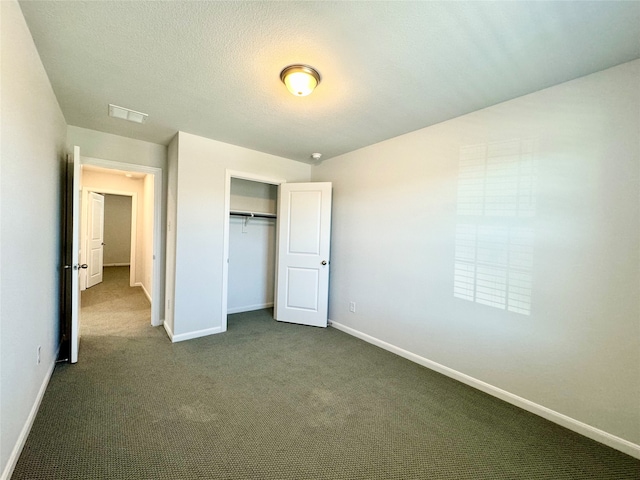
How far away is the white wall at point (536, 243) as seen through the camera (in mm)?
1729

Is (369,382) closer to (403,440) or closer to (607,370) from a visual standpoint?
(403,440)

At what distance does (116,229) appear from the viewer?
854 cm

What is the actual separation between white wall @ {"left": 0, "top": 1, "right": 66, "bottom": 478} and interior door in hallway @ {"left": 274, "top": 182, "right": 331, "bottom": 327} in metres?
2.42

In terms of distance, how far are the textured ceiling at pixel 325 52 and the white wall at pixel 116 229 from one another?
23.5 feet

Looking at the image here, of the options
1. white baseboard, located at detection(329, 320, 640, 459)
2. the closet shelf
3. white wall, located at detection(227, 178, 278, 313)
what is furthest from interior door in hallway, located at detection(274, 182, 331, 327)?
white baseboard, located at detection(329, 320, 640, 459)

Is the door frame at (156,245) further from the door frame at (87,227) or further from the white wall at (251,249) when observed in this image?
the door frame at (87,227)

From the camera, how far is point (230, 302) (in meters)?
4.23

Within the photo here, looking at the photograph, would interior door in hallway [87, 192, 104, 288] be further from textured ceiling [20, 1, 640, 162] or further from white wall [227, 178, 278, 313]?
textured ceiling [20, 1, 640, 162]

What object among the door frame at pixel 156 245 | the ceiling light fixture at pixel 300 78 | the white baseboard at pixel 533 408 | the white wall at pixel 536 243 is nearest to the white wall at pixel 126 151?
the door frame at pixel 156 245

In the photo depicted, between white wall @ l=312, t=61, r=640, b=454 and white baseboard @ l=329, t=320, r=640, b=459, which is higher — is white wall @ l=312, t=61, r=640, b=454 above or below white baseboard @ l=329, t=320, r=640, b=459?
above

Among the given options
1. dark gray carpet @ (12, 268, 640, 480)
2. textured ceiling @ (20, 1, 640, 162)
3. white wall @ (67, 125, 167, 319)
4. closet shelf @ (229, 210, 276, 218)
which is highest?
Answer: textured ceiling @ (20, 1, 640, 162)

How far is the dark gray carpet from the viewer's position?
1496mm

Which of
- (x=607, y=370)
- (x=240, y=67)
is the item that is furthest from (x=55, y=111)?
(x=607, y=370)

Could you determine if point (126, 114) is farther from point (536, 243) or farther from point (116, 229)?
point (116, 229)
